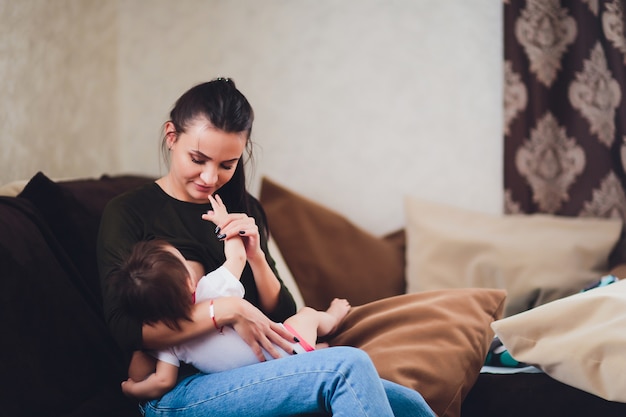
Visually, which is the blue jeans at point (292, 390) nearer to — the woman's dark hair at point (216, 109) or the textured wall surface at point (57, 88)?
the woman's dark hair at point (216, 109)

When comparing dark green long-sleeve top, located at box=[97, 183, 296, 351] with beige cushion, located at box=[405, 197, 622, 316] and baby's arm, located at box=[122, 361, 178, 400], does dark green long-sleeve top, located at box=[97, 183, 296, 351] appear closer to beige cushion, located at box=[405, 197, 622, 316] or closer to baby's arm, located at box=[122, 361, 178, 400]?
baby's arm, located at box=[122, 361, 178, 400]

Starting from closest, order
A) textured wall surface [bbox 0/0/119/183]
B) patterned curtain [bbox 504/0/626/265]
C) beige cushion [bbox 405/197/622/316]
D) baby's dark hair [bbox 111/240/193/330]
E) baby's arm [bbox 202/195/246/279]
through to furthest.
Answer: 1. baby's dark hair [bbox 111/240/193/330]
2. baby's arm [bbox 202/195/246/279]
3. textured wall surface [bbox 0/0/119/183]
4. beige cushion [bbox 405/197/622/316]
5. patterned curtain [bbox 504/0/626/265]

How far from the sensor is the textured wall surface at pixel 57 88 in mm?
2006

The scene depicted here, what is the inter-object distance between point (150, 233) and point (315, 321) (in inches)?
16.8

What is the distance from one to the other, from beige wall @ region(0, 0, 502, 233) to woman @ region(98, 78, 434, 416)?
1111mm

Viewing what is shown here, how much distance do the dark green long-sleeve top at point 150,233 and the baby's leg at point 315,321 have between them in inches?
2.2

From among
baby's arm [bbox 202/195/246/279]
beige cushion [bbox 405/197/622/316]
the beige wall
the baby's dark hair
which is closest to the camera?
the baby's dark hair

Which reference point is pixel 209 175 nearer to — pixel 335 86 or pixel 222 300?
pixel 222 300

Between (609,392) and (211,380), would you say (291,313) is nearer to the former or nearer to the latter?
(211,380)

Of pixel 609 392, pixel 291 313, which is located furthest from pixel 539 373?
pixel 291 313

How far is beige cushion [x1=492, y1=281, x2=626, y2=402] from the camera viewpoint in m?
1.49

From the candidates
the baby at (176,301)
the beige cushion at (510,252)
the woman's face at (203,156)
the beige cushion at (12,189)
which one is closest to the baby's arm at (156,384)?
the baby at (176,301)

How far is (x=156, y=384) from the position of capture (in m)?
1.35

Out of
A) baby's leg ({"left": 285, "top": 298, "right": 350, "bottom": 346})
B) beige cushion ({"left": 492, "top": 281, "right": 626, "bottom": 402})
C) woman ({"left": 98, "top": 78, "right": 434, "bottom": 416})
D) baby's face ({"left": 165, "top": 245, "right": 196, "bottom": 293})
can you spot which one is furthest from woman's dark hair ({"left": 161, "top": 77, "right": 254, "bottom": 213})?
beige cushion ({"left": 492, "top": 281, "right": 626, "bottom": 402})
